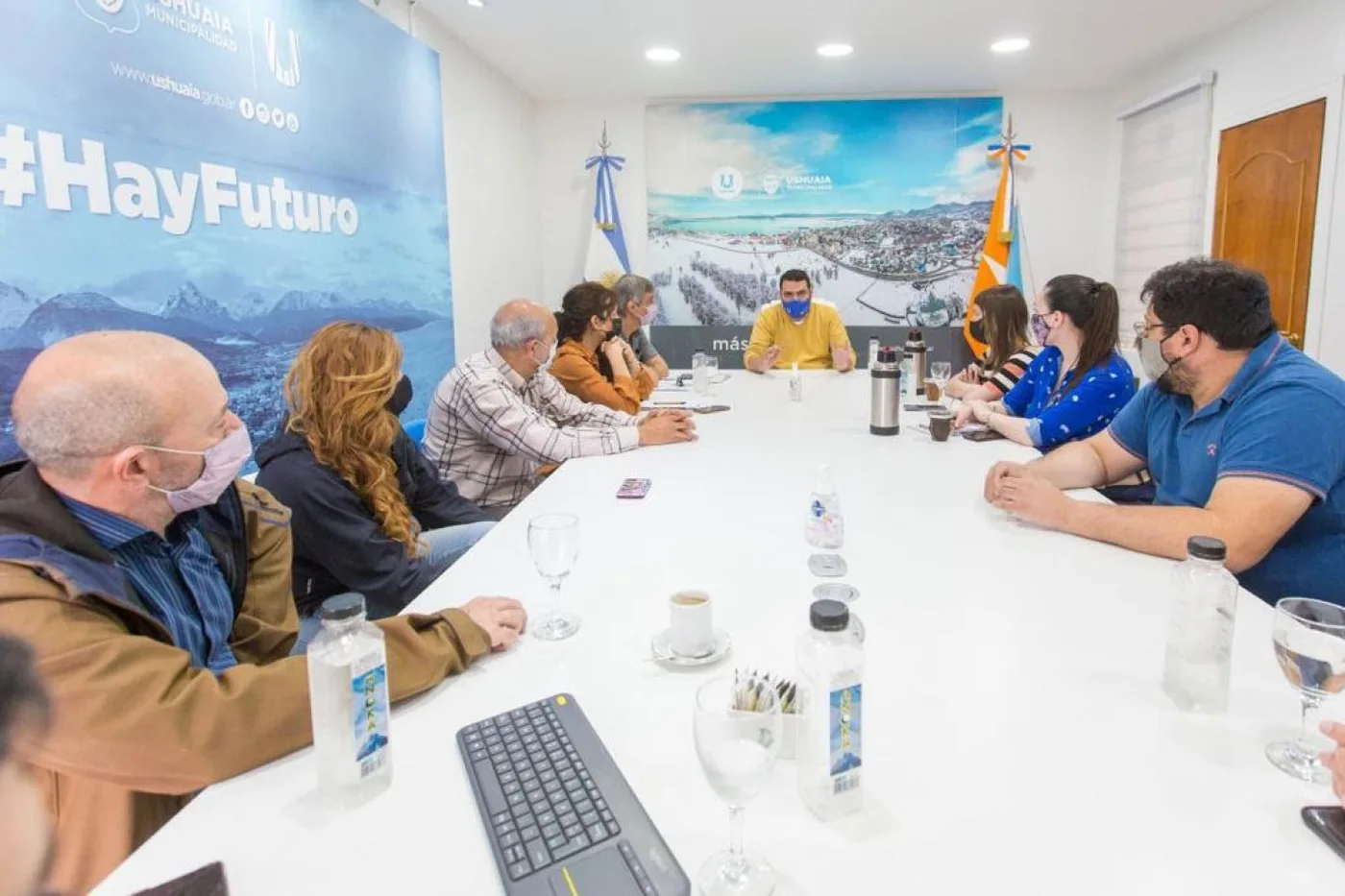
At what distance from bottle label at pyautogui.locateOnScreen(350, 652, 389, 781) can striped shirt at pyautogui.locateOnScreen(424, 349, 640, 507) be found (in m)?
1.66

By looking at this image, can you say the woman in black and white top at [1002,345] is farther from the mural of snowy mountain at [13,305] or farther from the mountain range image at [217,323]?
the mural of snowy mountain at [13,305]

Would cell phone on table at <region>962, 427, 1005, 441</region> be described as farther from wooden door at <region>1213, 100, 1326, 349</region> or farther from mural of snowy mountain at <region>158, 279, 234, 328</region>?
mural of snowy mountain at <region>158, 279, 234, 328</region>

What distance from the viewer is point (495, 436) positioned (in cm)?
260

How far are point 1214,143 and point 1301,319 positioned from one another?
1473 millimetres

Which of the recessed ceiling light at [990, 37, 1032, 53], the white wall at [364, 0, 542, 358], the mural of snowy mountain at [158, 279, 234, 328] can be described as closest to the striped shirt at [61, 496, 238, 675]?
the mural of snowy mountain at [158, 279, 234, 328]

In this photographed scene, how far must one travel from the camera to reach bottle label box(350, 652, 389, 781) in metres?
0.83

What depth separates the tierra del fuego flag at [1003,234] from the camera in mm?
6461

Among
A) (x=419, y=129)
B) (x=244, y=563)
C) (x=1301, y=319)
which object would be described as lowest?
(x=244, y=563)

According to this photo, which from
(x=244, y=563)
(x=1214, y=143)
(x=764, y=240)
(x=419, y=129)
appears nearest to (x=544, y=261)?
(x=764, y=240)

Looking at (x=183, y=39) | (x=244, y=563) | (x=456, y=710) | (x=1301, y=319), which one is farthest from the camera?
(x=1301, y=319)

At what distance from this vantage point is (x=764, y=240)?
6.74 meters

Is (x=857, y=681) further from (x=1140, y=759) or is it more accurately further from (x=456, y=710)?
(x=456, y=710)

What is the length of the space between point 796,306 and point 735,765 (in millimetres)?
4474

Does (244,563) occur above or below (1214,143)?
below
